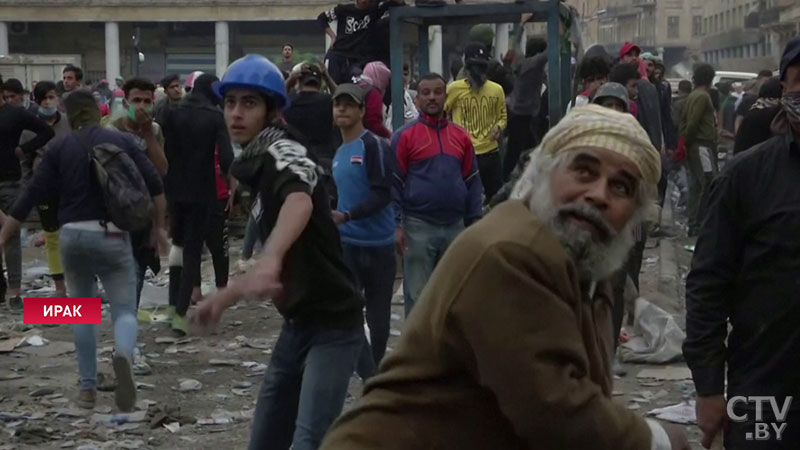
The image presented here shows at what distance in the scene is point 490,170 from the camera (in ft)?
40.5

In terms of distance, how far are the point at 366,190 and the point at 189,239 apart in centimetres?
313

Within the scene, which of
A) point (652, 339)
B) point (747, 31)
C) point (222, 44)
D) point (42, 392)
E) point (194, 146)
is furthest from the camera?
point (747, 31)

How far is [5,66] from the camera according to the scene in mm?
31906

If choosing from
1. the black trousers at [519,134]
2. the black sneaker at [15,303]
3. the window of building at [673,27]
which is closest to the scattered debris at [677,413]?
the black trousers at [519,134]

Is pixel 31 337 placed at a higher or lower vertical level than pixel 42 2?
lower

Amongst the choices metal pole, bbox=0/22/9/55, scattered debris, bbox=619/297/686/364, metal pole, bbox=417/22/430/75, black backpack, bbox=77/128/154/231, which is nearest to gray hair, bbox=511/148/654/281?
black backpack, bbox=77/128/154/231

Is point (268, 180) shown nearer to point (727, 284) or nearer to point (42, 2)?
point (727, 284)

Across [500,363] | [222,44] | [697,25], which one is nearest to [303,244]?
[500,363]

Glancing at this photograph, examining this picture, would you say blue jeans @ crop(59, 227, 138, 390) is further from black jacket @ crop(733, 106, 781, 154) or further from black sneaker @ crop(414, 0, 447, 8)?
black sneaker @ crop(414, 0, 447, 8)

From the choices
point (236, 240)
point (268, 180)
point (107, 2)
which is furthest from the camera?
point (107, 2)

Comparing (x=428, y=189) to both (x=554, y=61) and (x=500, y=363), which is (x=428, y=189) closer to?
(x=554, y=61)

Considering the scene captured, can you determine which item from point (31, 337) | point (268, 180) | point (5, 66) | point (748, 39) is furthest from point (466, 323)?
point (748, 39)

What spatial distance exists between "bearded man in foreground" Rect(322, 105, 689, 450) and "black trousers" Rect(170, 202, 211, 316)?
7798mm

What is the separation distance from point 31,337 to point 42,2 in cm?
5947
